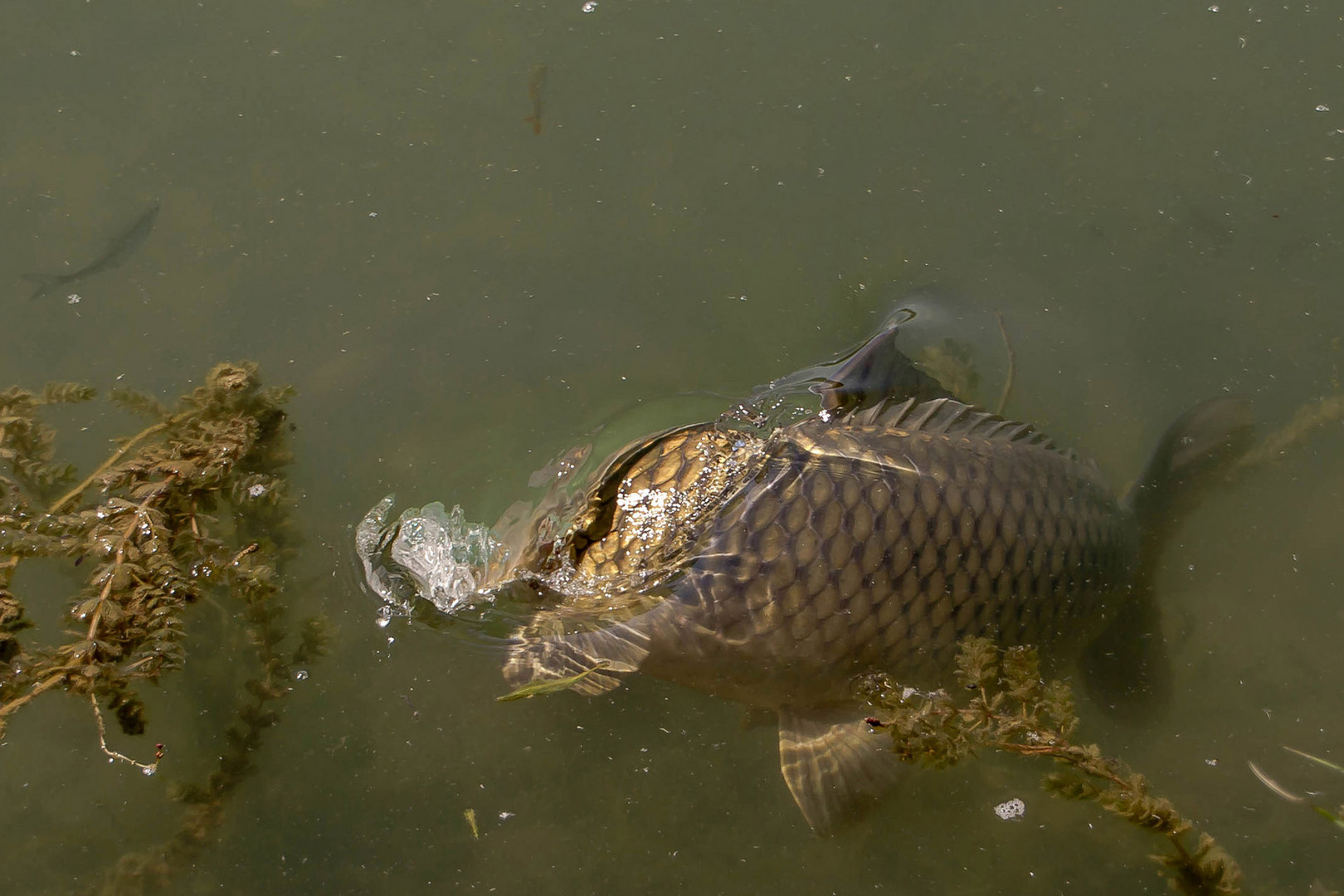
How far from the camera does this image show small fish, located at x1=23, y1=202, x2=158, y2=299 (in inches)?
139

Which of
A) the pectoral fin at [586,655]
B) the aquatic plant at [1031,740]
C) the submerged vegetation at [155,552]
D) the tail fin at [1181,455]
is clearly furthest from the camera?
the tail fin at [1181,455]

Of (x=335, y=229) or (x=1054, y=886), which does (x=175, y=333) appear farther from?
(x=1054, y=886)

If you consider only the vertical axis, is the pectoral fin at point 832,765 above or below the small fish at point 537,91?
below

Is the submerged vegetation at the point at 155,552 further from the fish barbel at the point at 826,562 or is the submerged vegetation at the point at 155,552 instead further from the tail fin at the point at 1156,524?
the tail fin at the point at 1156,524

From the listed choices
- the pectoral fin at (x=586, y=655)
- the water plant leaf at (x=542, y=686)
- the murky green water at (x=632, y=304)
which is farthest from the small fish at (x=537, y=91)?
the water plant leaf at (x=542, y=686)

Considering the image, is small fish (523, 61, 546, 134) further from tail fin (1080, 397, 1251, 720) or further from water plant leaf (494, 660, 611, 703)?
tail fin (1080, 397, 1251, 720)

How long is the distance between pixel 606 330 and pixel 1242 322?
105 inches

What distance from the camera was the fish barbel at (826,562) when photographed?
253 centimetres

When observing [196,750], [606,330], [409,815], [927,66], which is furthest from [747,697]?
[927,66]

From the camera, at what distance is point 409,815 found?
9.57 ft

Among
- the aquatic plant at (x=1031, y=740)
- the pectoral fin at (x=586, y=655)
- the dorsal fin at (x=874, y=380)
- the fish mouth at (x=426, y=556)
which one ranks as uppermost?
the dorsal fin at (x=874, y=380)

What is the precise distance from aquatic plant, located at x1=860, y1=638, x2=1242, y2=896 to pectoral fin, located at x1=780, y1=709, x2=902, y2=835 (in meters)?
0.26

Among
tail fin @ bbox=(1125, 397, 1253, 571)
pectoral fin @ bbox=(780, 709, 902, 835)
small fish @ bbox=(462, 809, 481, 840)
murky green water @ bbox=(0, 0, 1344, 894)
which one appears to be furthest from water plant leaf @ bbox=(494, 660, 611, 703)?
tail fin @ bbox=(1125, 397, 1253, 571)

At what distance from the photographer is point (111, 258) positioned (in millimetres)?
3568
